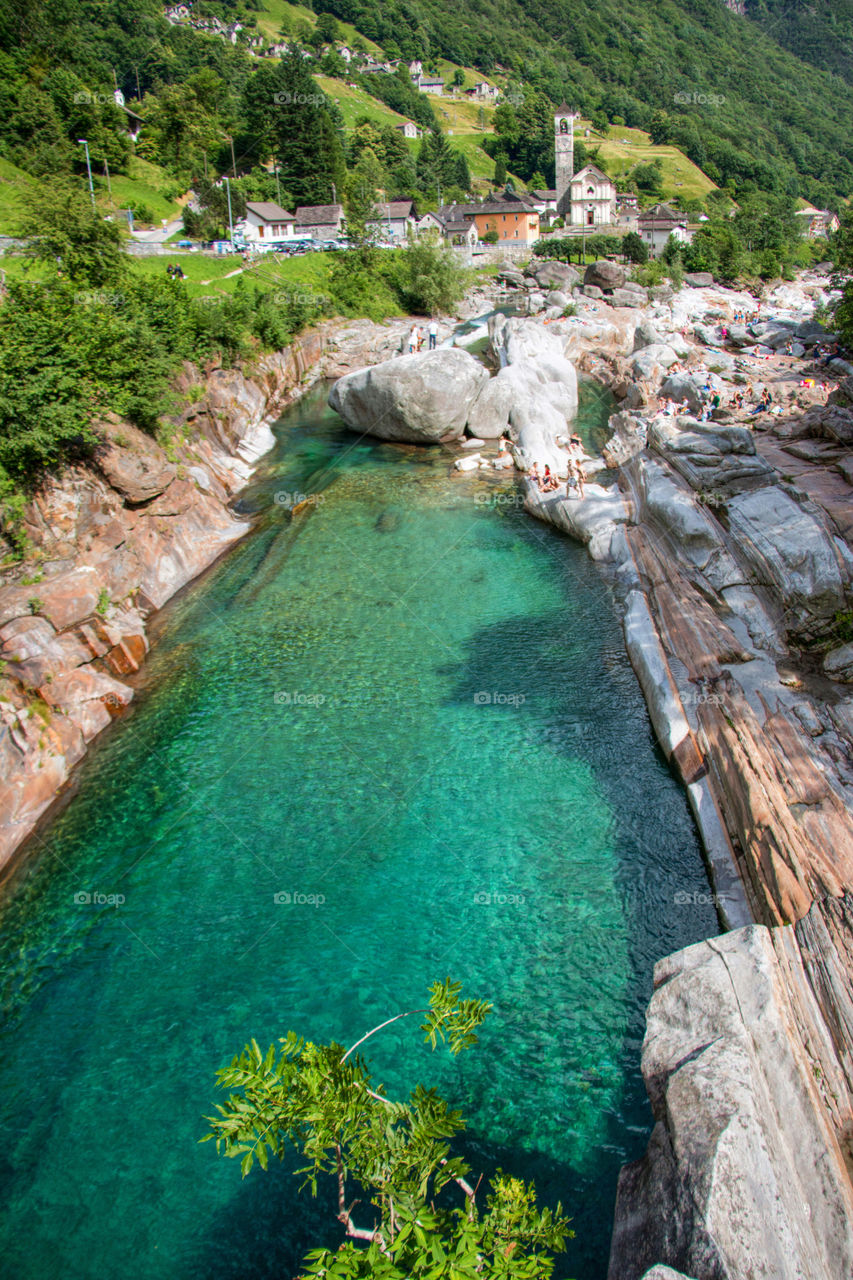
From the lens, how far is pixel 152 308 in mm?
27172

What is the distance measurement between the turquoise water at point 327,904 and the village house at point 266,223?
65.1 m

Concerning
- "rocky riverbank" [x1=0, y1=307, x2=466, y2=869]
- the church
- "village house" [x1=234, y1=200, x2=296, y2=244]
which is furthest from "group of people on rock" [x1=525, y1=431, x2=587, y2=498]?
the church

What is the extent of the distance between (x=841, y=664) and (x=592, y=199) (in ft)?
414

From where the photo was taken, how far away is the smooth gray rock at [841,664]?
46.2 ft

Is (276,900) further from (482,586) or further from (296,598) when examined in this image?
(482,586)

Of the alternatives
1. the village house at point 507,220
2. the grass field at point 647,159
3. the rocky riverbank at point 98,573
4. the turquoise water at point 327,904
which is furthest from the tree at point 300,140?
the turquoise water at point 327,904

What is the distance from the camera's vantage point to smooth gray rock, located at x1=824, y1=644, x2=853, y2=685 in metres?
14.1

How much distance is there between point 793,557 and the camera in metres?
15.7

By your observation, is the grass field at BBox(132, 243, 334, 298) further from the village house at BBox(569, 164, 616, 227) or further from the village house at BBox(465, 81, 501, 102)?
the village house at BBox(465, 81, 501, 102)

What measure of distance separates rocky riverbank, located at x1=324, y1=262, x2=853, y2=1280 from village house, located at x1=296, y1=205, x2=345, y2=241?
5017 cm

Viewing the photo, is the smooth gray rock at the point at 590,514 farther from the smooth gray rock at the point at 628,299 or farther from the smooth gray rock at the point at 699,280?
the smooth gray rock at the point at 699,280

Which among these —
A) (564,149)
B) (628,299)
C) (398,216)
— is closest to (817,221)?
(564,149)

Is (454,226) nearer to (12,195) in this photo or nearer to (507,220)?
(507,220)

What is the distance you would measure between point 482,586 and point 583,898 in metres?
11.0
